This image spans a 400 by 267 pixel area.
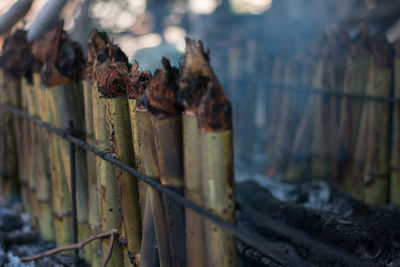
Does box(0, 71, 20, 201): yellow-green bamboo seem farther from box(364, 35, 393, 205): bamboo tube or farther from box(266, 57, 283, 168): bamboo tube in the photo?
box(364, 35, 393, 205): bamboo tube

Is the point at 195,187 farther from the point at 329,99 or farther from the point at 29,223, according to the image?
the point at 329,99

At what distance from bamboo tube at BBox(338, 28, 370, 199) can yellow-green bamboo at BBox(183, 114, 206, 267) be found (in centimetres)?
251

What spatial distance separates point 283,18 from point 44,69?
5707 mm

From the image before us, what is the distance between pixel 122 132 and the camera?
1.98 meters

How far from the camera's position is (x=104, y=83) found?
1897 mm

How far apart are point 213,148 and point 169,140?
261 mm

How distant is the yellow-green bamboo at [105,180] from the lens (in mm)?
2117

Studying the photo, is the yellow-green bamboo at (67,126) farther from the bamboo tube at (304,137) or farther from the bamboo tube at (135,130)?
the bamboo tube at (304,137)

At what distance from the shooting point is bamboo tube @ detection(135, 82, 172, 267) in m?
1.71

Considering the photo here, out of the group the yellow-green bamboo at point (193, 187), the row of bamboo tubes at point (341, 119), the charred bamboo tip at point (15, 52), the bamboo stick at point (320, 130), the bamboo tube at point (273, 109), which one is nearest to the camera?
the yellow-green bamboo at point (193, 187)

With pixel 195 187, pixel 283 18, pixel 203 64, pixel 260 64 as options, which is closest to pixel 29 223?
pixel 195 187

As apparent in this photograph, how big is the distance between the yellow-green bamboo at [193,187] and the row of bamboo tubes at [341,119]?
2.39 metres

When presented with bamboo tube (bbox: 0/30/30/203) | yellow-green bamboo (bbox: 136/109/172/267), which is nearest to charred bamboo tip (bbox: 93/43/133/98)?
yellow-green bamboo (bbox: 136/109/172/267)

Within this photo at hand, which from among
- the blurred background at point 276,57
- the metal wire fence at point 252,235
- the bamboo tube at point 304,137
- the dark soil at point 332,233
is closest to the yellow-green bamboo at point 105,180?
the metal wire fence at point 252,235
